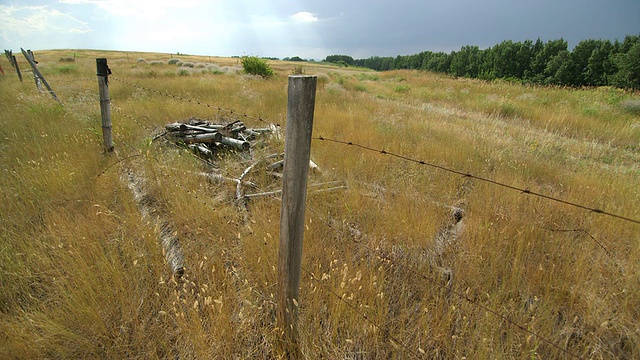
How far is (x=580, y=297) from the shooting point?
7.43 ft

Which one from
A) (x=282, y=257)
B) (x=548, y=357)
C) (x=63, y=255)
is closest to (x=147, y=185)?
(x=63, y=255)

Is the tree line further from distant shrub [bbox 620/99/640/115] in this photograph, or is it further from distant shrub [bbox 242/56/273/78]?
distant shrub [bbox 242/56/273/78]

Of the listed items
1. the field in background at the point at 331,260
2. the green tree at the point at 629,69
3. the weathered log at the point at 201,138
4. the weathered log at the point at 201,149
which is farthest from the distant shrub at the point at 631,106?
the green tree at the point at 629,69

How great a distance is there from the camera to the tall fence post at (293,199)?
141cm

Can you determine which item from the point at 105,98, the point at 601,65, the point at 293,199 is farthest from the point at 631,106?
the point at 601,65

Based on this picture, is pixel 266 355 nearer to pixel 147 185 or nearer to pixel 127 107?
pixel 147 185

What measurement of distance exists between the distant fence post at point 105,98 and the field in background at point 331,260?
0.26 metres

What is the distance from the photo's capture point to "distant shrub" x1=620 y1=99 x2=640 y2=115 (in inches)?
430

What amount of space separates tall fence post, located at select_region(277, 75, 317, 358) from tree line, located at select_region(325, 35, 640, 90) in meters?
25.2

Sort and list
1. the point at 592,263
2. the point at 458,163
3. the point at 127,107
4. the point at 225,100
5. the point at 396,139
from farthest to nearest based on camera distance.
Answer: the point at 225,100 → the point at 127,107 → the point at 396,139 → the point at 458,163 → the point at 592,263

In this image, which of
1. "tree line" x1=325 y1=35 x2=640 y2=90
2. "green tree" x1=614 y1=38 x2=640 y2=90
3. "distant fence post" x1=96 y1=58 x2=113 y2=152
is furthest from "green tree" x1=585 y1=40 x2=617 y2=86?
"distant fence post" x1=96 y1=58 x2=113 y2=152

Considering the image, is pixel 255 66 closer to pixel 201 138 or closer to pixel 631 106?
pixel 201 138

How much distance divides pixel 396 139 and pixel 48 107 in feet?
28.0

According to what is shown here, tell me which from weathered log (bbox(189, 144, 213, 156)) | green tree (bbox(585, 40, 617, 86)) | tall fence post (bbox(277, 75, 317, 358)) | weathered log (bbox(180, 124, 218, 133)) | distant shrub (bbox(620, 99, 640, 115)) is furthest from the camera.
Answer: green tree (bbox(585, 40, 617, 86))
